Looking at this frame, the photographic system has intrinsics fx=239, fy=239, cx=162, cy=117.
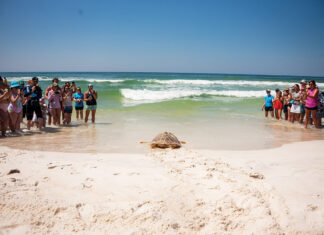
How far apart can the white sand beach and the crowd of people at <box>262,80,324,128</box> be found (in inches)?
197

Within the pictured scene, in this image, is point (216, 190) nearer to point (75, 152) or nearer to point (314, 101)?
point (75, 152)


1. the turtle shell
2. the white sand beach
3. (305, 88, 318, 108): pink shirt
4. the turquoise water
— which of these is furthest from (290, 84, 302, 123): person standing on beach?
the turtle shell

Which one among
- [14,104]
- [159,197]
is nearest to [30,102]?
[14,104]

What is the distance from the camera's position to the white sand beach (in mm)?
2410

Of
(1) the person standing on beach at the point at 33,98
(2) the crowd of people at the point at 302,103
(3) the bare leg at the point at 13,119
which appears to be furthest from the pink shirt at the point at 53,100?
(2) the crowd of people at the point at 302,103

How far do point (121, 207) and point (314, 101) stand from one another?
8.30 metres

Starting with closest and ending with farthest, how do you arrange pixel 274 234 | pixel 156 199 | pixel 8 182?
pixel 274 234 → pixel 156 199 → pixel 8 182

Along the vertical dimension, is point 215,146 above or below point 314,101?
below

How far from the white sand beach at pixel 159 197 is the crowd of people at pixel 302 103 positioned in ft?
16.4

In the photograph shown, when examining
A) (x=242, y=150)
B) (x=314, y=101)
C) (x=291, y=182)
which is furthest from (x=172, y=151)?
(x=314, y=101)

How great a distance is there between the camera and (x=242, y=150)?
5.53m

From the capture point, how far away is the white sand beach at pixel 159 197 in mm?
2410

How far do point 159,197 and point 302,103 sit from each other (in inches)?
345

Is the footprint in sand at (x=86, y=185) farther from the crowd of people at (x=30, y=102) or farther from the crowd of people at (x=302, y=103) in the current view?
the crowd of people at (x=302, y=103)
